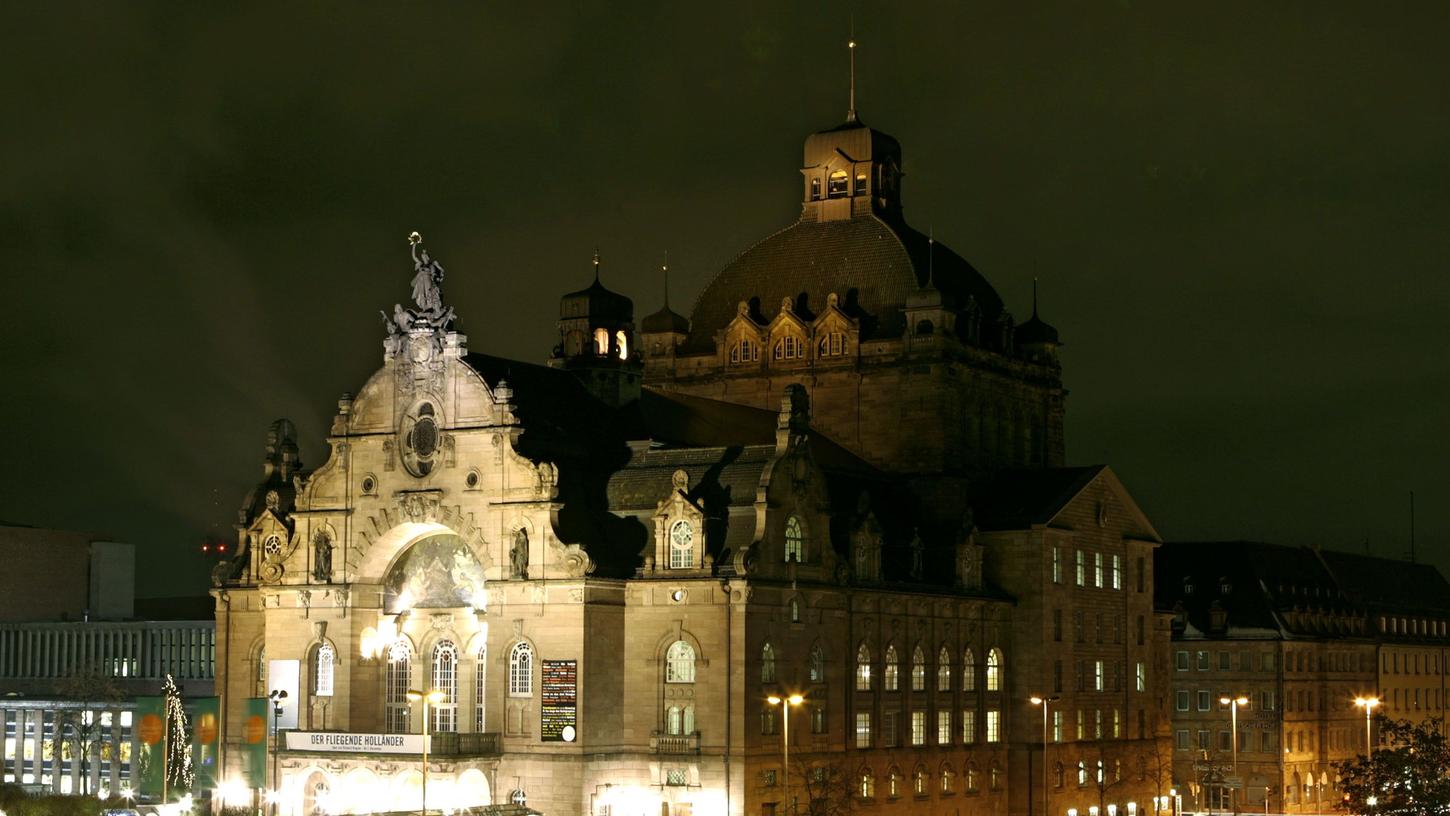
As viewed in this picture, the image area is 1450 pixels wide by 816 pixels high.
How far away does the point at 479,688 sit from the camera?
124812mm

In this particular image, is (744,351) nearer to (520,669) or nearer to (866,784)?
(866,784)

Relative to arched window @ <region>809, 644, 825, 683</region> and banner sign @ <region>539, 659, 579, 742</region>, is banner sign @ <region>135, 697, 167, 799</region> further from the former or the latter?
arched window @ <region>809, 644, 825, 683</region>

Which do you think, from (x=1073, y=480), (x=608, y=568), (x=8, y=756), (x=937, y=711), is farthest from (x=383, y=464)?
(x=8, y=756)

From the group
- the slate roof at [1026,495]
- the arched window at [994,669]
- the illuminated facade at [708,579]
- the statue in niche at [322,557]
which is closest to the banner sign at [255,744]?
the illuminated facade at [708,579]

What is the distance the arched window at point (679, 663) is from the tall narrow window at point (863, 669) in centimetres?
1101

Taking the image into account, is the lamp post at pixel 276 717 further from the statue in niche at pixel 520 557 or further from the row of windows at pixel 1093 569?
the row of windows at pixel 1093 569

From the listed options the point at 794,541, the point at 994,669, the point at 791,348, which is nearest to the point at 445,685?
the point at 794,541

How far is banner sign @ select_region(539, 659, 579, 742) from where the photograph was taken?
119m

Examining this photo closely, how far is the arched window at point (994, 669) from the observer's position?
461 feet

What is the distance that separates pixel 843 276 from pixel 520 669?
39746mm

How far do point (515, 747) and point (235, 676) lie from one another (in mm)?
22323

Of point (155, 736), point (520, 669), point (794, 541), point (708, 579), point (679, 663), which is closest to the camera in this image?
point (708, 579)

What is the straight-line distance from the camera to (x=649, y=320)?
157 metres

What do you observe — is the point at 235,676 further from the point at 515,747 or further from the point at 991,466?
Answer: the point at 991,466
